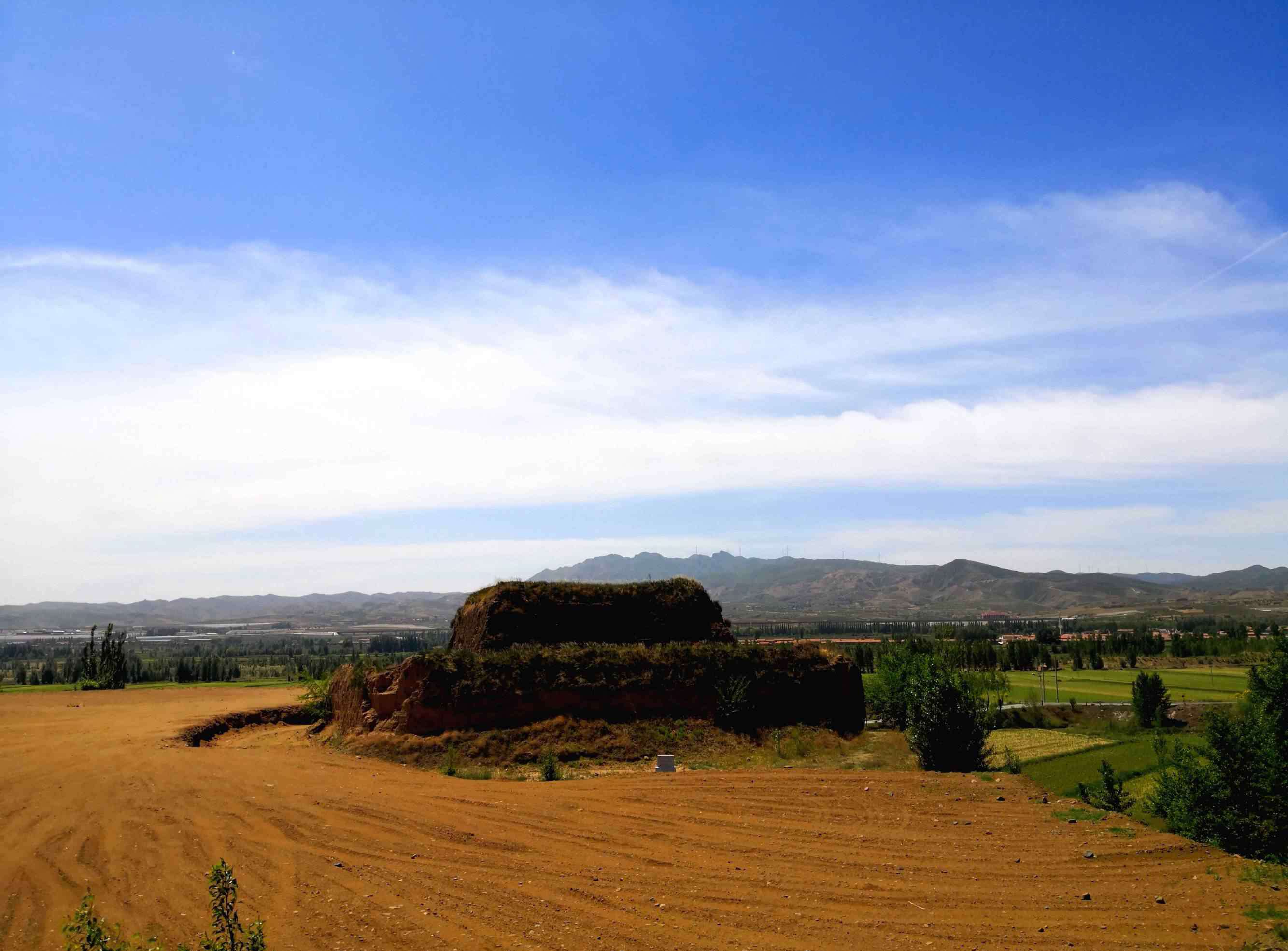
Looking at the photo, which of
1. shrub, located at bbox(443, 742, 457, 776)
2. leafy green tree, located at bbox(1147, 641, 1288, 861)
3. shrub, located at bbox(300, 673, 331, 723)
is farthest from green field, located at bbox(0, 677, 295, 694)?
leafy green tree, located at bbox(1147, 641, 1288, 861)

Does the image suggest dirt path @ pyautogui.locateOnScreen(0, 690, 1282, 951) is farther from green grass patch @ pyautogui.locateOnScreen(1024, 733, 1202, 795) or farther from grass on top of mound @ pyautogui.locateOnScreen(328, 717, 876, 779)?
green grass patch @ pyautogui.locateOnScreen(1024, 733, 1202, 795)

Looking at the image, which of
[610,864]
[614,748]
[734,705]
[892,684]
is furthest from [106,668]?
[610,864]

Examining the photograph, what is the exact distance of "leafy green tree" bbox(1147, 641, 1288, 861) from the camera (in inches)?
576

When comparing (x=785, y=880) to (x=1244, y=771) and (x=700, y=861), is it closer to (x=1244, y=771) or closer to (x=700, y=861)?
(x=700, y=861)

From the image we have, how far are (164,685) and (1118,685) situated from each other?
81398 mm

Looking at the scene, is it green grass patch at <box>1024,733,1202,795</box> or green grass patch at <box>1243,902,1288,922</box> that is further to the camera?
green grass patch at <box>1024,733,1202,795</box>

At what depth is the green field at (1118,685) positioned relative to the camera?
61.7 m

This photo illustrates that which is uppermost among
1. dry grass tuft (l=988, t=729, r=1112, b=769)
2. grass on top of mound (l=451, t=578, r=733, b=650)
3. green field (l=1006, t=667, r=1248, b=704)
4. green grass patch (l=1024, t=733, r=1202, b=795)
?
grass on top of mound (l=451, t=578, r=733, b=650)

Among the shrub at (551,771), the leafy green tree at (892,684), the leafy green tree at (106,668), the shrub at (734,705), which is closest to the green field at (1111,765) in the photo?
the leafy green tree at (892,684)

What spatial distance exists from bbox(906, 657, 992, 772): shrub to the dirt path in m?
2.34

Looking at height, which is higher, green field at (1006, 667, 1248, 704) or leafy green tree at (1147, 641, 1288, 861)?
leafy green tree at (1147, 641, 1288, 861)

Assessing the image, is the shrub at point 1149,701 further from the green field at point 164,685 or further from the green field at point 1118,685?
the green field at point 164,685

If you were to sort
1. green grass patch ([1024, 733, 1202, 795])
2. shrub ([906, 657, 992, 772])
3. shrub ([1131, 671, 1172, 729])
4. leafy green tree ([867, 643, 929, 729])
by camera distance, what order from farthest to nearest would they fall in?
shrub ([1131, 671, 1172, 729]) < leafy green tree ([867, 643, 929, 729]) < green grass patch ([1024, 733, 1202, 795]) < shrub ([906, 657, 992, 772])

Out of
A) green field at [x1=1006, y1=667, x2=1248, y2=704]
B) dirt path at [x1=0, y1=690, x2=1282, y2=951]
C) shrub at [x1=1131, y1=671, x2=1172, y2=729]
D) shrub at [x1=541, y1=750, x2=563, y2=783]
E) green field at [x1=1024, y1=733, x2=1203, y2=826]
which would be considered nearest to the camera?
dirt path at [x1=0, y1=690, x2=1282, y2=951]
